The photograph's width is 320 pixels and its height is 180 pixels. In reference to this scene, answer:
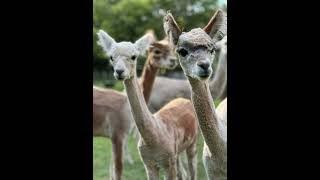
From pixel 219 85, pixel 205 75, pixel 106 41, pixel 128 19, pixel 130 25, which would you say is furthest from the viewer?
pixel 128 19

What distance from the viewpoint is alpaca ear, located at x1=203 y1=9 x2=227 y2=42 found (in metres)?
2.52

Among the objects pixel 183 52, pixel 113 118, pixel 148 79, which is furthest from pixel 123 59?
pixel 148 79

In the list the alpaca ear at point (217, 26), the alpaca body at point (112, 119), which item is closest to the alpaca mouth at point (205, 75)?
the alpaca ear at point (217, 26)

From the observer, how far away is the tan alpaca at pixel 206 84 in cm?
239

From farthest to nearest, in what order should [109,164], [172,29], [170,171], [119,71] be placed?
[109,164]
[170,171]
[119,71]
[172,29]

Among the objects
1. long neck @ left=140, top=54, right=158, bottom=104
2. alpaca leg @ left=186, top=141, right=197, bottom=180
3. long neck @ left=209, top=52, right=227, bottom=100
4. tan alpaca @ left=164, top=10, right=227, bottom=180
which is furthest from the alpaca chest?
long neck @ left=209, top=52, right=227, bottom=100

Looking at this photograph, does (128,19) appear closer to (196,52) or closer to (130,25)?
(130,25)

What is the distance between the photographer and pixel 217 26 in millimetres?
2545

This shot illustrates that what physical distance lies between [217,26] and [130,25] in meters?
9.98
